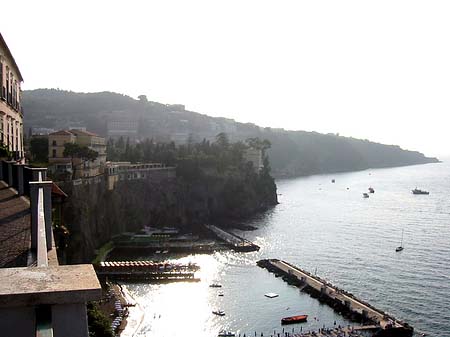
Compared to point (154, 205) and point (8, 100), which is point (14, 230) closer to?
point (8, 100)

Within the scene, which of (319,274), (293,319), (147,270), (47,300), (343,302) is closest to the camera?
(47,300)

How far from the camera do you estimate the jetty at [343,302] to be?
1379 inches

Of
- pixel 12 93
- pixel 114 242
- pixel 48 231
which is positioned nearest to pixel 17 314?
pixel 48 231

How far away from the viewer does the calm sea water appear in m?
37.9

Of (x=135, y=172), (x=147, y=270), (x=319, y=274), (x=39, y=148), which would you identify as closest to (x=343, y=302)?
(x=319, y=274)

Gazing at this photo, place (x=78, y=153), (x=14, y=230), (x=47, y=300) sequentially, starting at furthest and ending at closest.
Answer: (x=78, y=153) < (x=14, y=230) < (x=47, y=300)

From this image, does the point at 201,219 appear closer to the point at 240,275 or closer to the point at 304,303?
the point at 240,275

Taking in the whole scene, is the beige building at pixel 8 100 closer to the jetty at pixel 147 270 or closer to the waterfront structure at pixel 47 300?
the waterfront structure at pixel 47 300

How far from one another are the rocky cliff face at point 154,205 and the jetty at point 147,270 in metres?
3.61

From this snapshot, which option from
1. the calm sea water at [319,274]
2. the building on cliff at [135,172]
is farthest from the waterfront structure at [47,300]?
the building on cliff at [135,172]

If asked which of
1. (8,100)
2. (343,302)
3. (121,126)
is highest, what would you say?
(121,126)

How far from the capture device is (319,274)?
50.0 meters

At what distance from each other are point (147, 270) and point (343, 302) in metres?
20.3

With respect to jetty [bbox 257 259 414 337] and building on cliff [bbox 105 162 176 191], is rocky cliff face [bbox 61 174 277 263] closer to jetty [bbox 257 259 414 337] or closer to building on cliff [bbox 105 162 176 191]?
building on cliff [bbox 105 162 176 191]
